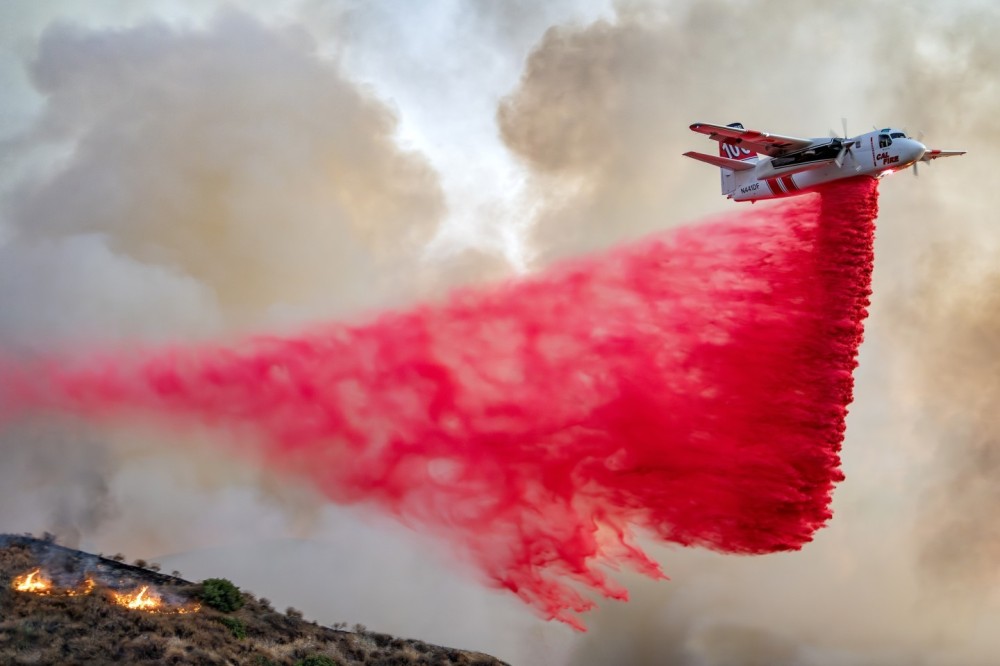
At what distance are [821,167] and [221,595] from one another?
144 feet

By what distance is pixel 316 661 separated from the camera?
60281 mm

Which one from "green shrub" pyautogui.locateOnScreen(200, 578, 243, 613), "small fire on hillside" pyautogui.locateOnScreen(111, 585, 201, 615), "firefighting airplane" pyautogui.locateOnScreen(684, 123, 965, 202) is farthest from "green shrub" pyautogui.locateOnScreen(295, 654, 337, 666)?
"firefighting airplane" pyautogui.locateOnScreen(684, 123, 965, 202)

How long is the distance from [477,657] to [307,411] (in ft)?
72.1

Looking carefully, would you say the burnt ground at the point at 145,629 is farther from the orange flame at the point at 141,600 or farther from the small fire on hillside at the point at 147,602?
the orange flame at the point at 141,600

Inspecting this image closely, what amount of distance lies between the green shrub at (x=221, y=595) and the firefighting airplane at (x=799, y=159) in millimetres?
37801

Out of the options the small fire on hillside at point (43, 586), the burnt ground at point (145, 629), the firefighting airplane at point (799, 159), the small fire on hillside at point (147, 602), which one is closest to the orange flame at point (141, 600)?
the small fire on hillside at point (147, 602)

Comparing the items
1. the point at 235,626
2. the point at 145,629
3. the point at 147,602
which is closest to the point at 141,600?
the point at 147,602

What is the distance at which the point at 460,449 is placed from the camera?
72.1 m

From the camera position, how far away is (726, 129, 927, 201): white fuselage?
2576 inches

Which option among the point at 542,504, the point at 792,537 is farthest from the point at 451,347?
the point at 792,537

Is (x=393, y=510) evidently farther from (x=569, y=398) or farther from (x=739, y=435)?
(x=739, y=435)

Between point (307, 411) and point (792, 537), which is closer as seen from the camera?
point (792, 537)

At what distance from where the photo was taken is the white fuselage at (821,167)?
65438 millimetres

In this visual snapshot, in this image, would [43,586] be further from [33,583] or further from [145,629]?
[145,629]
